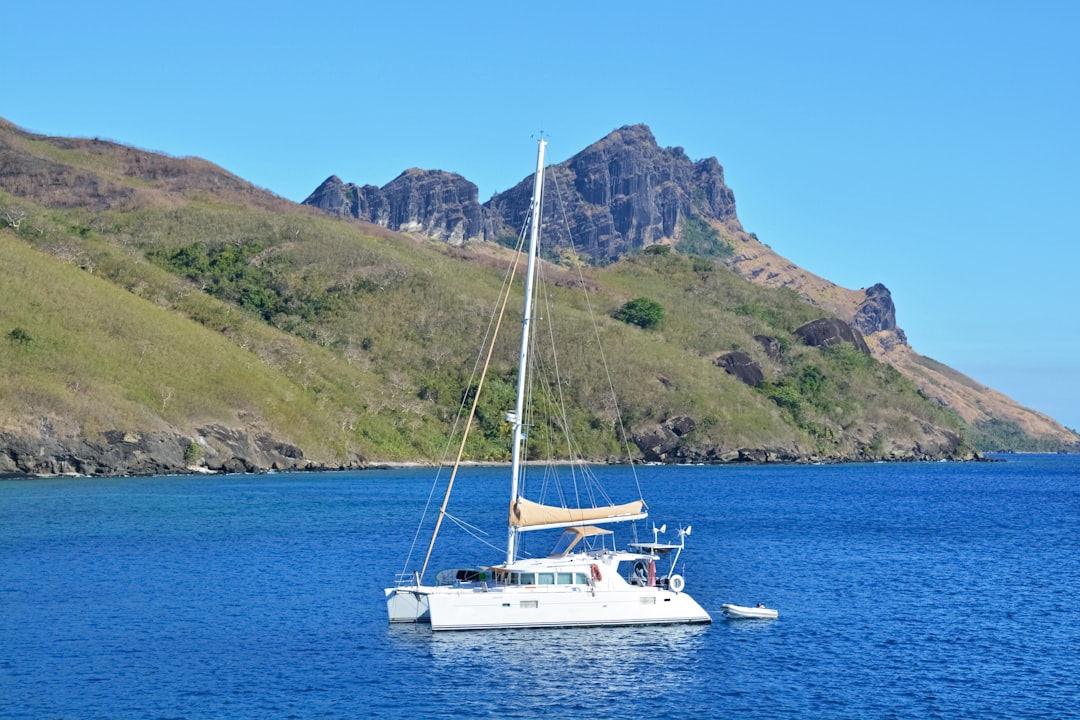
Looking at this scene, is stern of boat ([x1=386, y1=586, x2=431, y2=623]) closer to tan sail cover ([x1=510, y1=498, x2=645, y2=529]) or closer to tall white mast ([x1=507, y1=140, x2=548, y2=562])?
tall white mast ([x1=507, y1=140, x2=548, y2=562])

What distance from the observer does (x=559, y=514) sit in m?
51.4

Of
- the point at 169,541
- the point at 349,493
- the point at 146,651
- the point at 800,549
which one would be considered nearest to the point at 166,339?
the point at 349,493

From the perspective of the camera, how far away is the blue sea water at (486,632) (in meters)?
40.0

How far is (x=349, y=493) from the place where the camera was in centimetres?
11531

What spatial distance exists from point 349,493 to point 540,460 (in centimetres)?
6167

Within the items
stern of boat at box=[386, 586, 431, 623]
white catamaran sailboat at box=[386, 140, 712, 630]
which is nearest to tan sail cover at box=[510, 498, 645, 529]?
white catamaran sailboat at box=[386, 140, 712, 630]

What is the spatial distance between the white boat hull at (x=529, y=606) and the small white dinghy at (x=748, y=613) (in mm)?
3983

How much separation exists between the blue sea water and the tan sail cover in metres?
4.49

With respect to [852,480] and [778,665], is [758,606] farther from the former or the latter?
[852,480]

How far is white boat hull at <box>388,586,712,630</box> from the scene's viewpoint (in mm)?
48188

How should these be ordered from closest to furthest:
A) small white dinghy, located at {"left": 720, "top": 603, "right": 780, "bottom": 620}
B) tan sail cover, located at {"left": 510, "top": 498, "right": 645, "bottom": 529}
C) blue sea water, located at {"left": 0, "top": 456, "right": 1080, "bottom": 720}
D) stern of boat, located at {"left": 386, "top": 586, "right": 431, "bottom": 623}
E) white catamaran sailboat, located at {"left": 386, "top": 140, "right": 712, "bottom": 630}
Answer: blue sea water, located at {"left": 0, "top": 456, "right": 1080, "bottom": 720} → white catamaran sailboat, located at {"left": 386, "top": 140, "right": 712, "bottom": 630} → stern of boat, located at {"left": 386, "top": 586, "right": 431, "bottom": 623} → tan sail cover, located at {"left": 510, "top": 498, "right": 645, "bottom": 529} → small white dinghy, located at {"left": 720, "top": 603, "right": 780, "bottom": 620}

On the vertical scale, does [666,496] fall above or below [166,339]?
below

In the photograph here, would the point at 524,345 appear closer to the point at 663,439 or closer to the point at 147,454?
the point at 147,454

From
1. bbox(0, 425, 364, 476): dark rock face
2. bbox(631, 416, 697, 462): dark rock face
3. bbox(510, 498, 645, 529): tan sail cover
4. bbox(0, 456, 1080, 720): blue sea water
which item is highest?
bbox(631, 416, 697, 462): dark rock face
